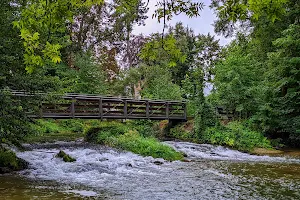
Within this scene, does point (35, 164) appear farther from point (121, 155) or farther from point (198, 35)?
point (198, 35)

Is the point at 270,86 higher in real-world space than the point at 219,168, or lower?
A: higher

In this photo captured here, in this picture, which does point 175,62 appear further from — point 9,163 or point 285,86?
point 285,86

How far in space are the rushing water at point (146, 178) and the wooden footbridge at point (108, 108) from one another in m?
3.08

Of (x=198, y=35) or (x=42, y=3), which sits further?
(x=198, y=35)

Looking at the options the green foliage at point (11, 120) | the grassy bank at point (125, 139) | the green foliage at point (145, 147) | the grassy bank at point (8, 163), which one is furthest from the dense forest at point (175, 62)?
the green foliage at point (145, 147)

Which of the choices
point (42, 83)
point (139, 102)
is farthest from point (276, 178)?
point (139, 102)

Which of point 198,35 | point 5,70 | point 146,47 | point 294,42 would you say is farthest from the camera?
point 198,35

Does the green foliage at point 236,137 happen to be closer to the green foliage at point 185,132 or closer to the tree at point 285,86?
the green foliage at point 185,132

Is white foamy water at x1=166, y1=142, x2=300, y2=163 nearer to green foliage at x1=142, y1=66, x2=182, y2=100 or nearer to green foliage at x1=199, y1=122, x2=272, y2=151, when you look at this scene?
green foliage at x1=199, y1=122, x2=272, y2=151

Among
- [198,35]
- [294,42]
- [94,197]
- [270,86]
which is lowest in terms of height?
[94,197]

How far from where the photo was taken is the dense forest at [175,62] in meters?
2.88

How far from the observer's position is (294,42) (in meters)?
16.6

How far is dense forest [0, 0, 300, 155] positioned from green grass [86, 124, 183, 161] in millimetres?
3081

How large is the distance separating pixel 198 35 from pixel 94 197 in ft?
116
